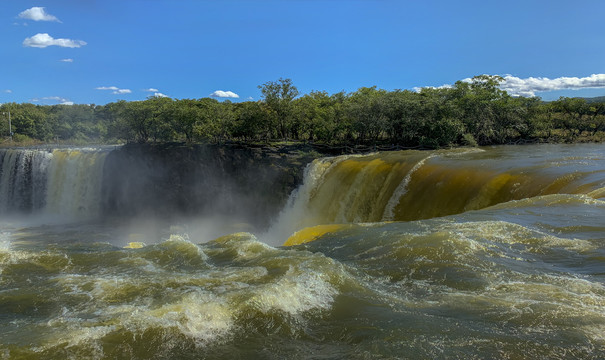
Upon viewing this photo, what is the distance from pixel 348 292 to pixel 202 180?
24.8 metres

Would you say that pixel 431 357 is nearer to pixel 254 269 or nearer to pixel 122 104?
pixel 254 269

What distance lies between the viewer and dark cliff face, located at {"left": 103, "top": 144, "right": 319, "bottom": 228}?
26.2 meters

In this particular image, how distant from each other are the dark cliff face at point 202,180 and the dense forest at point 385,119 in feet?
10.2

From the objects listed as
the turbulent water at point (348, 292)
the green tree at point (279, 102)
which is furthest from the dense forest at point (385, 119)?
the turbulent water at point (348, 292)

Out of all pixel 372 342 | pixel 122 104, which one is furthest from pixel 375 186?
pixel 122 104

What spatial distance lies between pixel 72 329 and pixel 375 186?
12768 mm

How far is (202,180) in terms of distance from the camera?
94.6 ft

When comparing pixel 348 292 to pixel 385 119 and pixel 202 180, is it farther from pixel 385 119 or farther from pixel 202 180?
pixel 385 119

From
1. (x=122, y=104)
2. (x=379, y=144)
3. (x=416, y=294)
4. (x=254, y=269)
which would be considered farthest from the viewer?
(x=122, y=104)

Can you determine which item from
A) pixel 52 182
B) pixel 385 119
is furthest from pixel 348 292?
pixel 52 182

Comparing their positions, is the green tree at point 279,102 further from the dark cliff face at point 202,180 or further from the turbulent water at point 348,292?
the turbulent water at point 348,292

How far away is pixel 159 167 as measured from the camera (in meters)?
30.0

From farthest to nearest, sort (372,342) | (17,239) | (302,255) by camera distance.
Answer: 1. (17,239)
2. (302,255)
3. (372,342)

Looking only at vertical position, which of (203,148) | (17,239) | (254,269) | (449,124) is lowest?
(17,239)
